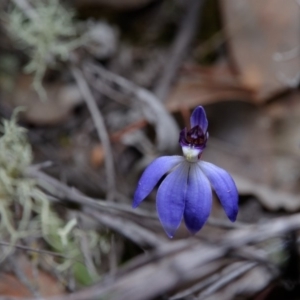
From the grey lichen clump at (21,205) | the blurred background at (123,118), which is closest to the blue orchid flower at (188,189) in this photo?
the blurred background at (123,118)

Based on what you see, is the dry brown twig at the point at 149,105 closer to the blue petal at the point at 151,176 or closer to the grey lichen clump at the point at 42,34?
the grey lichen clump at the point at 42,34

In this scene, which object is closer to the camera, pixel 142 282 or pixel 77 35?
pixel 142 282

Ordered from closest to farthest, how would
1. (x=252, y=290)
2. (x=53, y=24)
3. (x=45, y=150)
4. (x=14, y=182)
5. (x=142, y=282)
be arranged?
(x=142, y=282) < (x=252, y=290) < (x=14, y=182) < (x=45, y=150) < (x=53, y=24)

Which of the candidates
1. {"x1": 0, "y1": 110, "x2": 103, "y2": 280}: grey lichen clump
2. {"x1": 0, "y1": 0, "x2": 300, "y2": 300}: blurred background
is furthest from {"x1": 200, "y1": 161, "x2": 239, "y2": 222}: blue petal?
{"x1": 0, "y1": 110, "x2": 103, "y2": 280}: grey lichen clump

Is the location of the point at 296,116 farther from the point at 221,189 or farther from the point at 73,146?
the point at 221,189

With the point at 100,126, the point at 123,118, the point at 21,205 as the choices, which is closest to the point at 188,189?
the point at 21,205

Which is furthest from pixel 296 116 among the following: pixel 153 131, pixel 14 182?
pixel 14 182

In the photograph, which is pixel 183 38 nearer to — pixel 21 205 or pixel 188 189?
pixel 21 205
